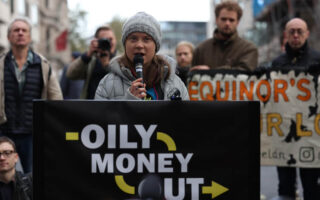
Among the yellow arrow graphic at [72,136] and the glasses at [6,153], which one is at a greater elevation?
the yellow arrow graphic at [72,136]

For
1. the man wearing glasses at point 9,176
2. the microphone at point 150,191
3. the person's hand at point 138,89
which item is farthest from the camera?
the man wearing glasses at point 9,176

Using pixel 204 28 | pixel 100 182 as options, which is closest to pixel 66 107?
pixel 100 182

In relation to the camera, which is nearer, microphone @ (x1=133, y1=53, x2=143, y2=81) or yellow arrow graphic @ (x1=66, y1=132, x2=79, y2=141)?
yellow arrow graphic @ (x1=66, y1=132, x2=79, y2=141)

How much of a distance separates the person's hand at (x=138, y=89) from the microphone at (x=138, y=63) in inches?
3.2

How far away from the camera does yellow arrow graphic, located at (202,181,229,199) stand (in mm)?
3082

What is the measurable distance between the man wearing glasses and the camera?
4.00 ft

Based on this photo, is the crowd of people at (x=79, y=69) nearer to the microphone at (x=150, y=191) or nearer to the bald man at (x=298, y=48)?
the bald man at (x=298, y=48)

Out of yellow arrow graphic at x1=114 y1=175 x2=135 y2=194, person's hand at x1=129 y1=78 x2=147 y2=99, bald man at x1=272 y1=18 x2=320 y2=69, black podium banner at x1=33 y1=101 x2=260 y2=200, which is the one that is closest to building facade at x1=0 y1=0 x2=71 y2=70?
bald man at x1=272 y1=18 x2=320 y2=69

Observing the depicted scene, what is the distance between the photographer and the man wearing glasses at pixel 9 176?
519 cm

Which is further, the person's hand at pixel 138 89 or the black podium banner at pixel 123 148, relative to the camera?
the person's hand at pixel 138 89

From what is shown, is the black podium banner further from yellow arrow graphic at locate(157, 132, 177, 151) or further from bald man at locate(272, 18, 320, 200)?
bald man at locate(272, 18, 320, 200)

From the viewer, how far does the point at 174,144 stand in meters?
3.07

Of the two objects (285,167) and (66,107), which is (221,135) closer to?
(66,107)

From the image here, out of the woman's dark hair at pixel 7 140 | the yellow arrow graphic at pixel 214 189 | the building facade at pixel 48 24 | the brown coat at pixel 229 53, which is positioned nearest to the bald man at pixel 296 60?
the brown coat at pixel 229 53
